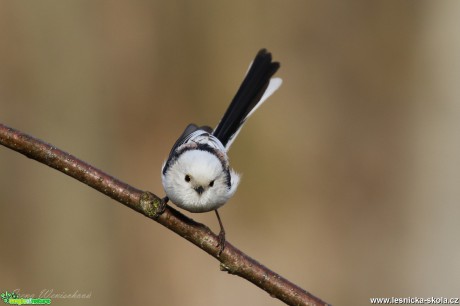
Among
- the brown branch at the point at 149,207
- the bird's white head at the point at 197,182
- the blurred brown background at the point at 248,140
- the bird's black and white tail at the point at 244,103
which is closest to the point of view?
the brown branch at the point at 149,207

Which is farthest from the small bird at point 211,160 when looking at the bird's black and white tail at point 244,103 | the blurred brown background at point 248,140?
the blurred brown background at point 248,140

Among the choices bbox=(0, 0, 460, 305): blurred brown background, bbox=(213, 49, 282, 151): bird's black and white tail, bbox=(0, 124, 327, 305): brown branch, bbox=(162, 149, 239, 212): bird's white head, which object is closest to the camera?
bbox=(0, 124, 327, 305): brown branch

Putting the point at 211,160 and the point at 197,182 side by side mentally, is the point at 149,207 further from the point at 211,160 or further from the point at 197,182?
the point at 211,160

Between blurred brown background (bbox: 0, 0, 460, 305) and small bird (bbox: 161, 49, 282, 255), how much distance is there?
3.99 ft

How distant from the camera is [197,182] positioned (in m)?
2.54

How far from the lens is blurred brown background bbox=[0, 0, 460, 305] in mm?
4137

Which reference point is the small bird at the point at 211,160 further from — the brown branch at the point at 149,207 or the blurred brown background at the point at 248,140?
the blurred brown background at the point at 248,140

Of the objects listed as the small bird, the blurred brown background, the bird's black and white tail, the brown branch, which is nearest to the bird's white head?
the small bird

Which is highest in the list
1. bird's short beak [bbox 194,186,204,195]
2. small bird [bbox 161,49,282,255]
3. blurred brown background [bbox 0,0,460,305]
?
blurred brown background [bbox 0,0,460,305]

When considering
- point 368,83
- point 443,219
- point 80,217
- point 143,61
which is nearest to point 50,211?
point 80,217

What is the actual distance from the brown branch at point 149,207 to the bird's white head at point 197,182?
0.73ft

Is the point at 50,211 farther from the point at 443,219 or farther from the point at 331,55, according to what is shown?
the point at 443,219

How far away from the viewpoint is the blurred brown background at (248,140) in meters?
4.14

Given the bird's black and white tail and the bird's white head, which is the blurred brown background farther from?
the bird's white head
